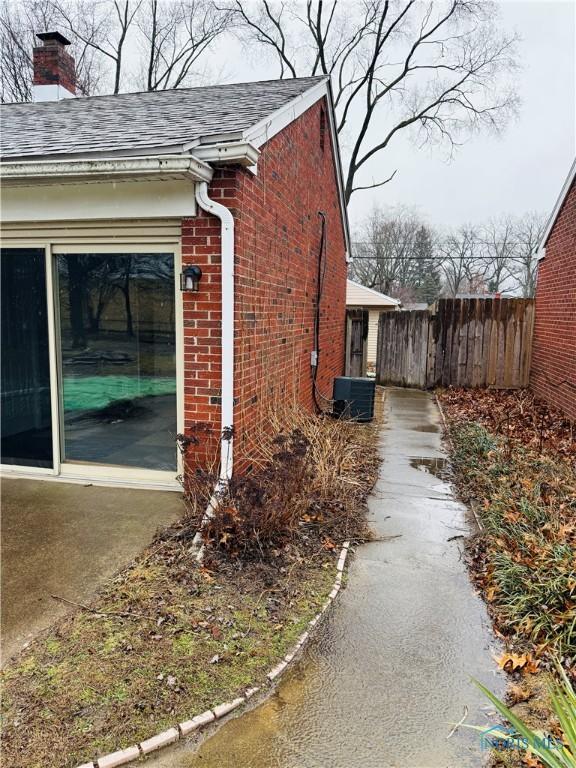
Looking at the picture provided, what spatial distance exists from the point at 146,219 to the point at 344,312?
8662 millimetres

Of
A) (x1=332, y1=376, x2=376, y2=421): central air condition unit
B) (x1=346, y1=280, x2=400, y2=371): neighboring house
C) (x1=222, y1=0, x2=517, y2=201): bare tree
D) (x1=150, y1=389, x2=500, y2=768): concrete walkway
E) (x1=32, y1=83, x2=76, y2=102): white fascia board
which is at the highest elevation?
(x1=222, y1=0, x2=517, y2=201): bare tree

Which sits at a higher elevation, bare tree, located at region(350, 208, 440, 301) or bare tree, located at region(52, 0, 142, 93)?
bare tree, located at region(52, 0, 142, 93)

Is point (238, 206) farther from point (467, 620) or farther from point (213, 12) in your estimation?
point (213, 12)

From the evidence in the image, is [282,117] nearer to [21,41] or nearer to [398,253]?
[21,41]

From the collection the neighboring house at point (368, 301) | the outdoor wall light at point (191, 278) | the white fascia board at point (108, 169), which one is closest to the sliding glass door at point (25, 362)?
the white fascia board at point (108, 169)

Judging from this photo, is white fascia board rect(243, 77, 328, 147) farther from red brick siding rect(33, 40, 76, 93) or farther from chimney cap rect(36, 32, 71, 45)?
chimney cap rect(36, 32, 71, 45)

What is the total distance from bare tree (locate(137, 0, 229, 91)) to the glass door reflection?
2034 cm

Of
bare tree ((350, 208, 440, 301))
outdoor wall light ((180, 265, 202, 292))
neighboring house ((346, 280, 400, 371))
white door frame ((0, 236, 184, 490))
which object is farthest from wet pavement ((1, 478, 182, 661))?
bare tree ((350, 208, 440, 301))

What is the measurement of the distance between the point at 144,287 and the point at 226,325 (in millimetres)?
1054

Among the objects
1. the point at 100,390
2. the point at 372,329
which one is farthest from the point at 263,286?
the point at 372,329

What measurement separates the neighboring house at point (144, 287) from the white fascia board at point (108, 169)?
14mm

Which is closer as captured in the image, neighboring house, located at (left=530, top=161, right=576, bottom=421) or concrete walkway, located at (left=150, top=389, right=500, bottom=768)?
concrete walkway, located at (left=150, top=389, right=500, bottom=768)

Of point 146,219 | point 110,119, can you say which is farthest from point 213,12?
point 146,219

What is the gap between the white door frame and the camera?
4.82m
